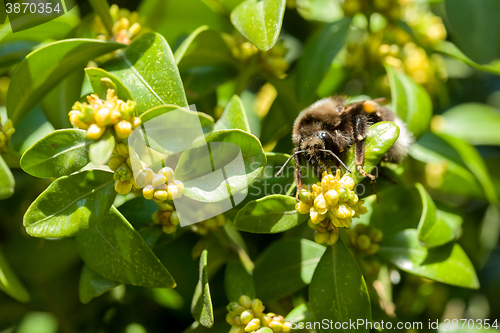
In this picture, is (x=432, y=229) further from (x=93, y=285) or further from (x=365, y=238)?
(x=93, y=285)

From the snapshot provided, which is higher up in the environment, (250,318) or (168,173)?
(168,173)

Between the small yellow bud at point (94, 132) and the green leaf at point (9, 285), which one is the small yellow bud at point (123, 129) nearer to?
the small yellow bud at point (94, 132)

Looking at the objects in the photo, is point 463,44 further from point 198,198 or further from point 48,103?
point 48,103

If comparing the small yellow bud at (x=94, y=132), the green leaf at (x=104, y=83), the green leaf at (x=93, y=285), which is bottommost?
the green leaf at (x=93, y=285)

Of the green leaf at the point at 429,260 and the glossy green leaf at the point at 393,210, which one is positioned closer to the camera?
the green leaf at the point at 429,260

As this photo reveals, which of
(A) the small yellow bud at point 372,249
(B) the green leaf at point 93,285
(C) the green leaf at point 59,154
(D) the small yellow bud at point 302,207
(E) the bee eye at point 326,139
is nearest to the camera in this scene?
(C) the green leaf at point 59,154

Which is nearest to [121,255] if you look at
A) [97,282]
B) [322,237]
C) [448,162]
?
[97,282]

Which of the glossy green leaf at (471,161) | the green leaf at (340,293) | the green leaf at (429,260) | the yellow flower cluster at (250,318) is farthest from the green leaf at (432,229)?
the yellow flower cluster at (250,318)
